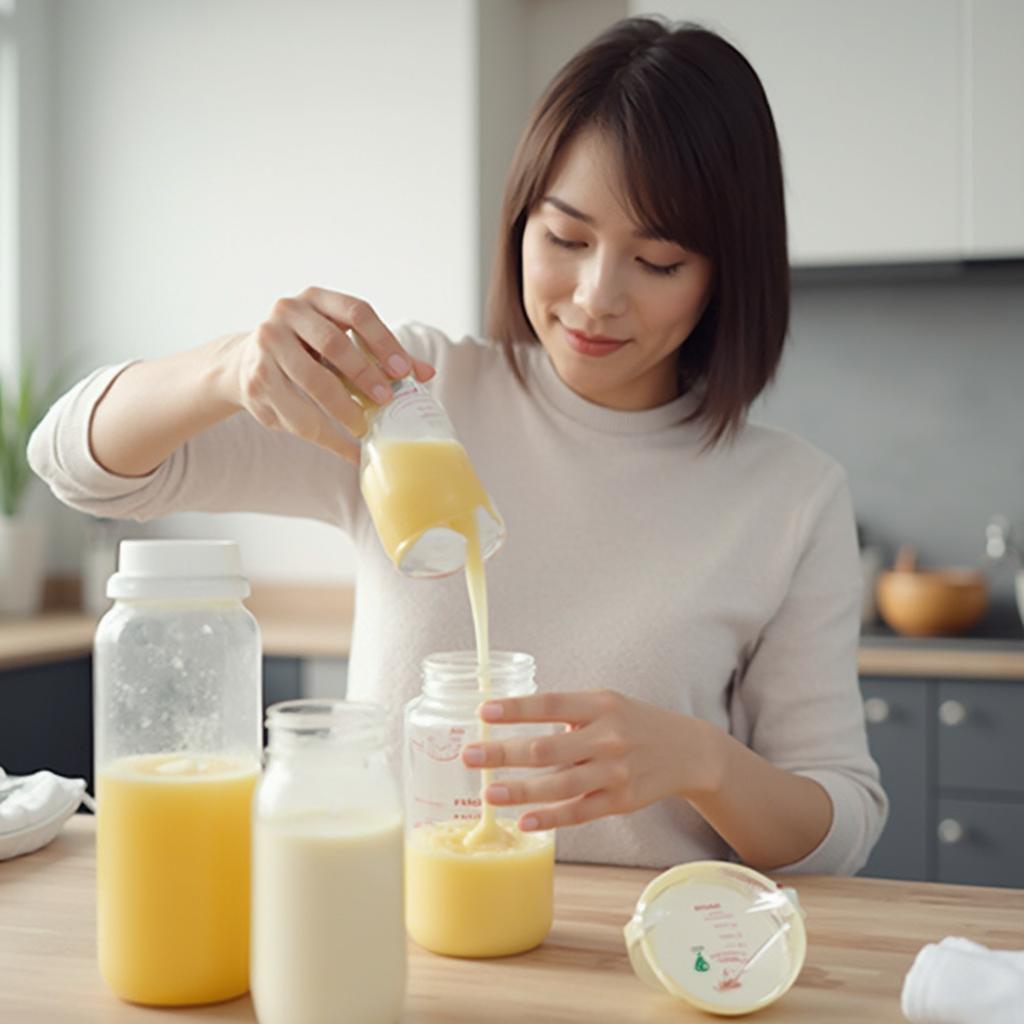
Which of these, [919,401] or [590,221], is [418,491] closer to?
[590,221]

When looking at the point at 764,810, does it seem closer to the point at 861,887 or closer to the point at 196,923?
the point at 861,887

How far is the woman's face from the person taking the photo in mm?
1293

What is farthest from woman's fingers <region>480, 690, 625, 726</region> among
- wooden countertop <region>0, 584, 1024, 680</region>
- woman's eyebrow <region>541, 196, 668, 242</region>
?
wooden countertop <region>0, 584, 1024, 680</region>

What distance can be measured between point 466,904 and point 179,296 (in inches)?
113

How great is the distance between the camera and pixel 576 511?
1466 mm

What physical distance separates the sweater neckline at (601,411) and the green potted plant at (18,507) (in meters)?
2.16

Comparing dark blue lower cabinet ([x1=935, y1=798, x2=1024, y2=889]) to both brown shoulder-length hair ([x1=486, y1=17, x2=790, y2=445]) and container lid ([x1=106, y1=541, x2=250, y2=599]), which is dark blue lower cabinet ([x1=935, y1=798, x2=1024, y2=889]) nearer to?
brown shoulder-length hair ([x1=486, y1=17, x2=790, y2=445])

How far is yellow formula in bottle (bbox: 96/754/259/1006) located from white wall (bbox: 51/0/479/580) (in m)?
2.50

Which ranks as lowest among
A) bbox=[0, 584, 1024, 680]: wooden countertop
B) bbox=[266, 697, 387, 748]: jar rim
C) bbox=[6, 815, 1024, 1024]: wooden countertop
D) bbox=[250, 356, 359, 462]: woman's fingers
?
bbox=[0, 584, 1024, 680]: wooden countertop

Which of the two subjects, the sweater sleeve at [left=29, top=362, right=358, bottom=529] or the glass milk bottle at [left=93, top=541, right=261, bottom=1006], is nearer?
the glass milk bottle at [left=93, top=541, right=261, bottom=1006]

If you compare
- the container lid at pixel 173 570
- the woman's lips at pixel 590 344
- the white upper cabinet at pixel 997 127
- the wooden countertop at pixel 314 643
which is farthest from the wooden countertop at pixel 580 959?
the white upper cabinet at pixel 997 127

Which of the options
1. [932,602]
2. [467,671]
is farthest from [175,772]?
[932,602]

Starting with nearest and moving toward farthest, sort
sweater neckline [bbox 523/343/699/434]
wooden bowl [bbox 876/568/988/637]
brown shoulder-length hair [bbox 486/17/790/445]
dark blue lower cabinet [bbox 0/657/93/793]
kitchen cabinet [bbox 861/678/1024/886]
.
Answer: brown shoulder-length hair [bbox 486/17/790/445] < sweater neckline [bbox 523/343/699/434] < kitchen cabinet [bbox 861/678/1024/886] < dark blue lower cabinet [bbox 0/657/93/793] < wooden bowl [bbox 876/568/988/637]

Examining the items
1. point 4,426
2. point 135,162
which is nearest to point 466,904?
point 4,426
